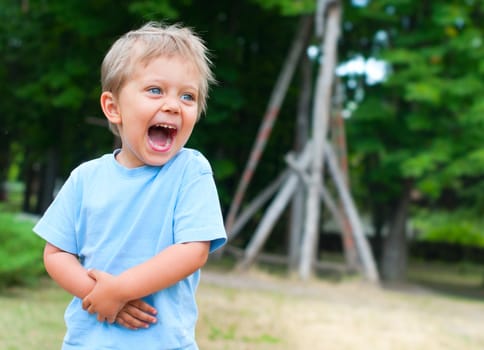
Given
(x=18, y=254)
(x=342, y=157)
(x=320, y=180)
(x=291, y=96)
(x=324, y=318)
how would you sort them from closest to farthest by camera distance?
1. (x=18, y=254)
2. (x=324, y=318)
3. (x=320, y=180)
4. (x=342, y=157)
5. (x=291, y=96)

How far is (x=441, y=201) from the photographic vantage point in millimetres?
17859

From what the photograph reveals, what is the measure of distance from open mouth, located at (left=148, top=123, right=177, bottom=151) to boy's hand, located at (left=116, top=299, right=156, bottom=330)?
1.24ft

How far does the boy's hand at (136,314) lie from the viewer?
1802mm

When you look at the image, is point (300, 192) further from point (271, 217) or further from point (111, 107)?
point (111, 107)

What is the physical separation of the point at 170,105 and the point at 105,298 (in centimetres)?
49

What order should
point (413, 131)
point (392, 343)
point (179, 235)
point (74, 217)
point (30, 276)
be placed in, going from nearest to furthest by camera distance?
point (179, 235)
point (74, 217)
point (392, 343)
point (30, 276)
point (413, 131)

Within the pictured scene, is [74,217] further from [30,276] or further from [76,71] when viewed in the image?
[76,71]

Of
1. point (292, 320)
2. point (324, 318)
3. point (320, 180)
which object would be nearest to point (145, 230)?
point (292, 320)

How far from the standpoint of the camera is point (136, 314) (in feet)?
5.91

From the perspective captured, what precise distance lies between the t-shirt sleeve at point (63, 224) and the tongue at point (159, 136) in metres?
0.26

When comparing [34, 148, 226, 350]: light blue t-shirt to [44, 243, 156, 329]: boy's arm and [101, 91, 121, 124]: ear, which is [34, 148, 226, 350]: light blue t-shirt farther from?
[101, 91, 121, 124]: ear

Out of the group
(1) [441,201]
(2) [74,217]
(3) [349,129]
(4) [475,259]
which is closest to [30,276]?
(2) [74,217]

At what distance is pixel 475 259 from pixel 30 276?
18.9 m

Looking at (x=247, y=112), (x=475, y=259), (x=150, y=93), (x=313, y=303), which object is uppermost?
(x=150, y=93)
